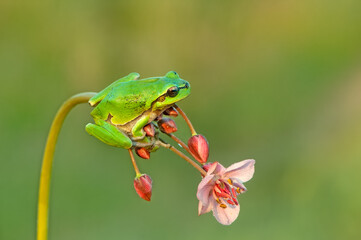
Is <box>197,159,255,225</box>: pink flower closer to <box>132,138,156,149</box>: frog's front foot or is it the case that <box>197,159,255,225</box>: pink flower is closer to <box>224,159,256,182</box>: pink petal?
<box>224,159,256,182</box>: pink petal

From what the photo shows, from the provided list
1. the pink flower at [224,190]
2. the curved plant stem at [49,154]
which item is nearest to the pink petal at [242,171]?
the pink flower at [224,190]

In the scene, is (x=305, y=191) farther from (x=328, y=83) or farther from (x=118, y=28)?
(x=118, y=28)

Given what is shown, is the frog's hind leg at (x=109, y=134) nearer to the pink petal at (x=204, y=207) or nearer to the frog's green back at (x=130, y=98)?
the frog's green back at (x=130, y=98)

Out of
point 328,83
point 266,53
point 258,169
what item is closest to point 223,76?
point 266,53

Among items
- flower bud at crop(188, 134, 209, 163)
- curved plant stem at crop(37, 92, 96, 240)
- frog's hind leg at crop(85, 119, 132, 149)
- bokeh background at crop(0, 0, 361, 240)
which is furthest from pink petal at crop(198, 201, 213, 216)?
bokeh background at crop(0, 0, 361, 240)

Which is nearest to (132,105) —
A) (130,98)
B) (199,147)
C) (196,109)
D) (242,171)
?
(130,98)
